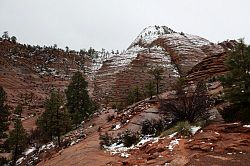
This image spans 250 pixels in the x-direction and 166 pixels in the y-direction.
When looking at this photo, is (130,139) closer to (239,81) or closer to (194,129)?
(194,129)

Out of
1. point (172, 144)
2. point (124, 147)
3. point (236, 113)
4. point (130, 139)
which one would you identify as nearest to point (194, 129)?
point (172, 144)

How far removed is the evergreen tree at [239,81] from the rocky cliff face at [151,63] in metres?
65.5

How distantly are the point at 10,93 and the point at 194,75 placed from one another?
69321mm

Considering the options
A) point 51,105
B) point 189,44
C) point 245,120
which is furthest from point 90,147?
point 189,44

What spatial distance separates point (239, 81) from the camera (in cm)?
2580

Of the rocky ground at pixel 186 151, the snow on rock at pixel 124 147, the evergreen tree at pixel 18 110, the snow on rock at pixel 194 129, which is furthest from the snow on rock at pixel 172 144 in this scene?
the evergreen tree at pixel 18 110

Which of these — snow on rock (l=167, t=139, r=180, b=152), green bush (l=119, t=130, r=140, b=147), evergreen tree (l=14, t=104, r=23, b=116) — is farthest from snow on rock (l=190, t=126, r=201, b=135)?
evergreen tree (l=14, t=104, r=23, b=116)

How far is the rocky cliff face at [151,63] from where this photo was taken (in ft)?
339

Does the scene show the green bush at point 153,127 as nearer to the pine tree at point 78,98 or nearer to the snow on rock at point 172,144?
the snow on rock at point 172,144

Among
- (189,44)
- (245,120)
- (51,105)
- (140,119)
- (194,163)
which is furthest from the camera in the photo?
(189,44)

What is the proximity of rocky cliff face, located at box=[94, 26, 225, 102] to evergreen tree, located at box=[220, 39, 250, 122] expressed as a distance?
215ft

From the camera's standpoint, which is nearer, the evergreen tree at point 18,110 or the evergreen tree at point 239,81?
the evergreen tree at point 239,81

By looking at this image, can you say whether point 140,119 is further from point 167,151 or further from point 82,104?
point 82,104

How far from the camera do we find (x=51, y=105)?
155 ft
